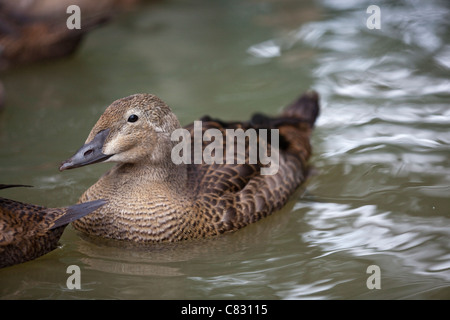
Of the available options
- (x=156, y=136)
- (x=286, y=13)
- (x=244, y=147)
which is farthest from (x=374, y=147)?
(x=286, y=13)

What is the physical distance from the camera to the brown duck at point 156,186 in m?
5.09

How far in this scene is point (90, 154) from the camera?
4.98 meters

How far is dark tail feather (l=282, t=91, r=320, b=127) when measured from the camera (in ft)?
22.0

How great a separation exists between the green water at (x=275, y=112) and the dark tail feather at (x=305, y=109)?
27 centimetres

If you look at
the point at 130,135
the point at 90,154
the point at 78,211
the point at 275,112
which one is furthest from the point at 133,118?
the point at 275,112

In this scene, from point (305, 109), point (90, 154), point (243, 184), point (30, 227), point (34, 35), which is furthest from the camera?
point (34, 35)

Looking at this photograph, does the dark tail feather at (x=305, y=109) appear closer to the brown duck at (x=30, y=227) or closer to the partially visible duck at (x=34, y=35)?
the brown duck at (x=30, y=227)

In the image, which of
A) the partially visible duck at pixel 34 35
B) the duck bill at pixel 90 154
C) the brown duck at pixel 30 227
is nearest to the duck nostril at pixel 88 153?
the duck bill at pixel 90 154

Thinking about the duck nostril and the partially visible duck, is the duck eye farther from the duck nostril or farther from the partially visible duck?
the partially visible duck

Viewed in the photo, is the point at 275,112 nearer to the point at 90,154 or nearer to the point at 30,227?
the point at 90,154

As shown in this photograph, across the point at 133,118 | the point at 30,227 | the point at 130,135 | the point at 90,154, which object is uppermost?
the point at 133,118

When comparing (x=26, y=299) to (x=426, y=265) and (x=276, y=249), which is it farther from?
(x=426, y=265)

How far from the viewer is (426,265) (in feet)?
15.9

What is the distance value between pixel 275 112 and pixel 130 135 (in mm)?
2611
